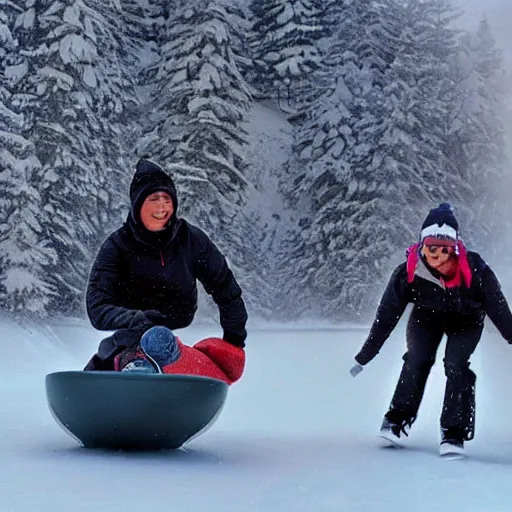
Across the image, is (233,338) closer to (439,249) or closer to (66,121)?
(439,249)

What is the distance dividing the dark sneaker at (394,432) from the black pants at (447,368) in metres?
0.04

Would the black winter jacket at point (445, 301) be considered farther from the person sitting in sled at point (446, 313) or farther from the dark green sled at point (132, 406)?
the dark green sled at point (132, 406)

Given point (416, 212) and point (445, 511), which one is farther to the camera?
point (416, 212)

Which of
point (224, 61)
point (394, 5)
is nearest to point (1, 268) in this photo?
point (224, 61)

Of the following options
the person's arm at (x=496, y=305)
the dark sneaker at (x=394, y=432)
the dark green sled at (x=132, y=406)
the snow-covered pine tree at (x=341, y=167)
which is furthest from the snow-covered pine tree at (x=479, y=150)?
the dark green sled at (x=132, y=406)

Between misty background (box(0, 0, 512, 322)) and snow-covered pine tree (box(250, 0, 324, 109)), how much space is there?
0.34ft

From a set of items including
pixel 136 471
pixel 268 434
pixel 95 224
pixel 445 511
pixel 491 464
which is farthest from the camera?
pixel 95 224

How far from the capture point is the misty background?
2370cm

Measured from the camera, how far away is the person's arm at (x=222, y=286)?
6141mm

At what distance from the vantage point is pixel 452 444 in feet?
19.8

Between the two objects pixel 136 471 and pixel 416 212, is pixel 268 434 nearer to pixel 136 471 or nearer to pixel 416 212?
pixel 136 471

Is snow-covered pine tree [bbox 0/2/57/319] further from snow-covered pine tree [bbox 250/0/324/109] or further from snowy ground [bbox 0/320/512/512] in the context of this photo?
snow-covered pine tree [bbox 250/0/324/109]

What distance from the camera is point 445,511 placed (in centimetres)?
385

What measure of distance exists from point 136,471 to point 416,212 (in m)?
29.2
